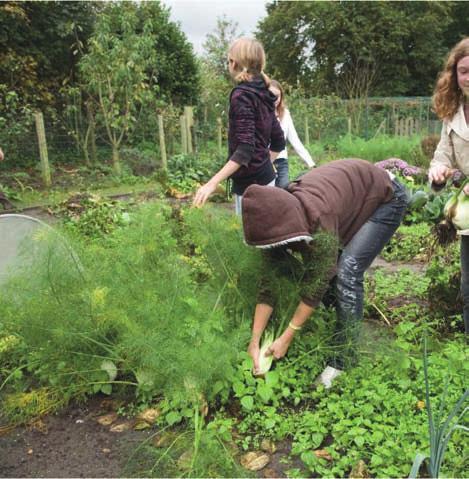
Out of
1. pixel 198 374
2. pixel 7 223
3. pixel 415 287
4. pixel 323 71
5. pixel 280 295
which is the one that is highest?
pixel 323 71

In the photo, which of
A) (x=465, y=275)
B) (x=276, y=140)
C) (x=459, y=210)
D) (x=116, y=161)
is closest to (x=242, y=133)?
(x=276, y=140)

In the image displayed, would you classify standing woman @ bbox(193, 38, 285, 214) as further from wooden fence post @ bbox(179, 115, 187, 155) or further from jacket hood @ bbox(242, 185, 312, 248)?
wooden fence post @ bbox(179, 115, 187, 155)

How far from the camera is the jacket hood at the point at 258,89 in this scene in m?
3.19

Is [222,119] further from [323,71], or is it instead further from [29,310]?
[323,71]

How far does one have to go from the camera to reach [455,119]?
2.73m

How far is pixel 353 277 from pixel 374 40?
28.5 meters

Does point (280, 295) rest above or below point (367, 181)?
below

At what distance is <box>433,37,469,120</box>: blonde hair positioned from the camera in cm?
269

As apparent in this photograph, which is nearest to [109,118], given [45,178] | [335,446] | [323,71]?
[45,178]

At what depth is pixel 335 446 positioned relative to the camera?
2.18 meters

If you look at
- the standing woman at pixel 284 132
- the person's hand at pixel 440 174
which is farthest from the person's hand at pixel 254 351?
the standing woman at pixel 284 132

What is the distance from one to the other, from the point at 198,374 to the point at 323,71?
3040cm

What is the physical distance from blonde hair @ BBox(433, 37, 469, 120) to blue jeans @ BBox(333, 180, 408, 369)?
0.60 metres

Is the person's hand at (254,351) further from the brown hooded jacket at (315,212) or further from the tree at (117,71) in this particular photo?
Answer: the tree at (117,71)
